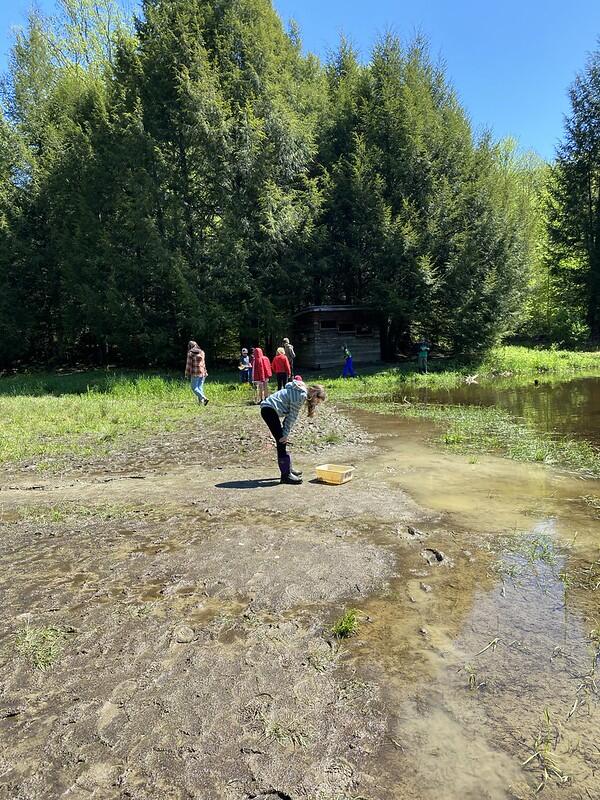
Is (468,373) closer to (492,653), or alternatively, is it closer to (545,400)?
(545,400)

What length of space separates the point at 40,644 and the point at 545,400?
16609mm

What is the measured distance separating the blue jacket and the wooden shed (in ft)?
67.3

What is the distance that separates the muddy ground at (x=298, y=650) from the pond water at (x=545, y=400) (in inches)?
231

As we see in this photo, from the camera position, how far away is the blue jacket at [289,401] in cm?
748

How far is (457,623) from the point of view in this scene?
4.04 meters

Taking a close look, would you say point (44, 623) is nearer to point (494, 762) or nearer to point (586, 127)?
point (494, 762)

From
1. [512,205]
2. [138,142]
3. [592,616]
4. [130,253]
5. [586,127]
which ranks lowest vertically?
[592,616]

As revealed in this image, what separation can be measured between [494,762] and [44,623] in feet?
10.7

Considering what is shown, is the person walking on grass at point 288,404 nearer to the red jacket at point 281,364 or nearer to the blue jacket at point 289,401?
the blue jacket at point 289,401

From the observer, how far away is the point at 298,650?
3.68 metres

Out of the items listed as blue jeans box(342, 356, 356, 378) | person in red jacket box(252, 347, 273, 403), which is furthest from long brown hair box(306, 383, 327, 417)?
blue jeans box(342, 356, 356, 378)

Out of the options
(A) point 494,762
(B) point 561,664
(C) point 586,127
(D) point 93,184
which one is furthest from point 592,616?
(C) point 586,127

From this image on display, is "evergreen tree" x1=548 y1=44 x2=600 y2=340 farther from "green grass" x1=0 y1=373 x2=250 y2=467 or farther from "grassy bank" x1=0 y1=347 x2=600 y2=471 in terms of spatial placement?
"green grass" x1=0 y1=373 x2=250 y2=467

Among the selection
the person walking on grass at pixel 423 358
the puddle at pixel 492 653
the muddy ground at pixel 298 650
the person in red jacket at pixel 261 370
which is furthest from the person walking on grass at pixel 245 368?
the puddle at pixel 492 653
